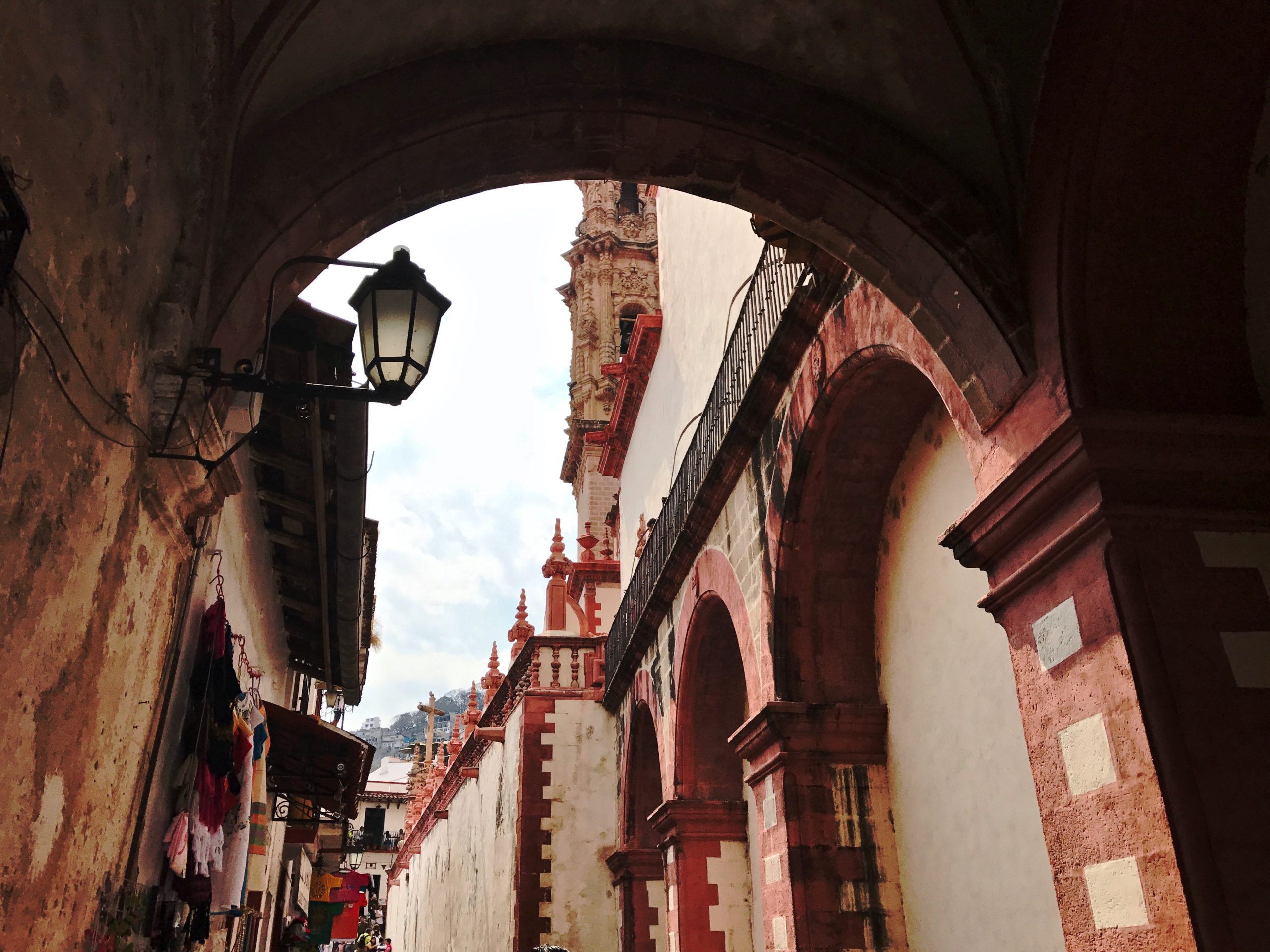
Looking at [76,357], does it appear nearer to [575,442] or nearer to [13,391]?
[13,391]

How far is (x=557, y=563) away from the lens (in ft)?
68.1

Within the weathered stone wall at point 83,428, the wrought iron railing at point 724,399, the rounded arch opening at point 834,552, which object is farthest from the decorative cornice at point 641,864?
the weathered stone wall at point 83,428

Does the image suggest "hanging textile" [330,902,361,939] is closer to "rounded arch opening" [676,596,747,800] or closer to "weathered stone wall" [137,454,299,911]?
"weathered stone wall" [137,454,299,911]

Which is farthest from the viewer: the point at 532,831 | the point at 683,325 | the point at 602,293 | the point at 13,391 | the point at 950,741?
the point at 602,293

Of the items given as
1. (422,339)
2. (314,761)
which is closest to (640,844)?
(314,761)

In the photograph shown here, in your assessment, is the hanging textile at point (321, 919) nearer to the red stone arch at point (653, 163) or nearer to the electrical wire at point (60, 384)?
the red stone arch at point (653, 163)

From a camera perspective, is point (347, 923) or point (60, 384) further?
point (347, 923)

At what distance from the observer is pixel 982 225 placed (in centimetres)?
443

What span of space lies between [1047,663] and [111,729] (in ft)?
11.0

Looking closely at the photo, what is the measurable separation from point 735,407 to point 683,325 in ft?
19.0

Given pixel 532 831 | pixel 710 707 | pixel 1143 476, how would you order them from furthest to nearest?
pixel 532 831 → pixel 710 707 → pixel 1143 476

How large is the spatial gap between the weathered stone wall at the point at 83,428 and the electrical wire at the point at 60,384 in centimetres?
2

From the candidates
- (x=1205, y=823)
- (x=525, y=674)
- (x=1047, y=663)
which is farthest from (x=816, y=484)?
(x=525, y=674)

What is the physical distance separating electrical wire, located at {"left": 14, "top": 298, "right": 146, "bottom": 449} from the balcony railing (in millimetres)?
4152
